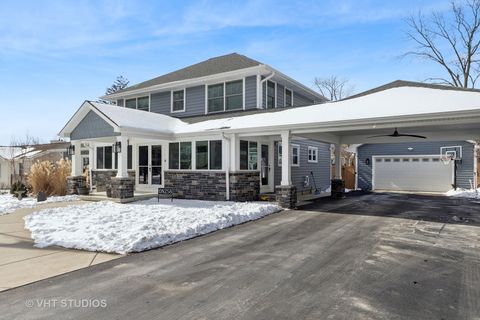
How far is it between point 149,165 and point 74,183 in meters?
3.42

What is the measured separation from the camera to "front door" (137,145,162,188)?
1512 cm

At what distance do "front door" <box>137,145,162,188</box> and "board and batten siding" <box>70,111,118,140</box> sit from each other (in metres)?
2.60

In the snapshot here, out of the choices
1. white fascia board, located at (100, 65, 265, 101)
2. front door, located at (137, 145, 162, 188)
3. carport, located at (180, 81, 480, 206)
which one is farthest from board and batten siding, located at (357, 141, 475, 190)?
front door, located at (137, 145, 162, 188)

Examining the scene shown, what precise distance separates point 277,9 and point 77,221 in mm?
9878

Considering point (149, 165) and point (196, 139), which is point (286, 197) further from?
point (149, 165)

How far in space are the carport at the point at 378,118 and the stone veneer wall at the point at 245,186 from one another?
1.61 metres

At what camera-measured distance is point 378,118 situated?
31.5 feet

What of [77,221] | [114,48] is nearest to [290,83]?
[114,48]

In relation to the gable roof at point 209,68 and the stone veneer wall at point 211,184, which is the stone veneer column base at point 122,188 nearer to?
the stone veneer wall at point 211,184

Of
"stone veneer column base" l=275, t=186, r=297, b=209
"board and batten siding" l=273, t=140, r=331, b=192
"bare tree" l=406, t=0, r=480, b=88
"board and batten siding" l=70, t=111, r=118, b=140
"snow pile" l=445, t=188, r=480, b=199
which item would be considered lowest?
"snow pile" l=445, t=188, r=480, b=199

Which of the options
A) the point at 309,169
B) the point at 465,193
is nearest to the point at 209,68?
the point at 309,169

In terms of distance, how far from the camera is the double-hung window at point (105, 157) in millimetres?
16781

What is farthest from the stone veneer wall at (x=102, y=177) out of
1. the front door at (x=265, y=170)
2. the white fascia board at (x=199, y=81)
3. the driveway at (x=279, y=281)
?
the driveway at (x=279, y=281)

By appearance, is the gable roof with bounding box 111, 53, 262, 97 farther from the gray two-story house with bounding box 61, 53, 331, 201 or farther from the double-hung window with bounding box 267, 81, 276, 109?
the double-hung window with bounding box 267, 81, 276, 109
